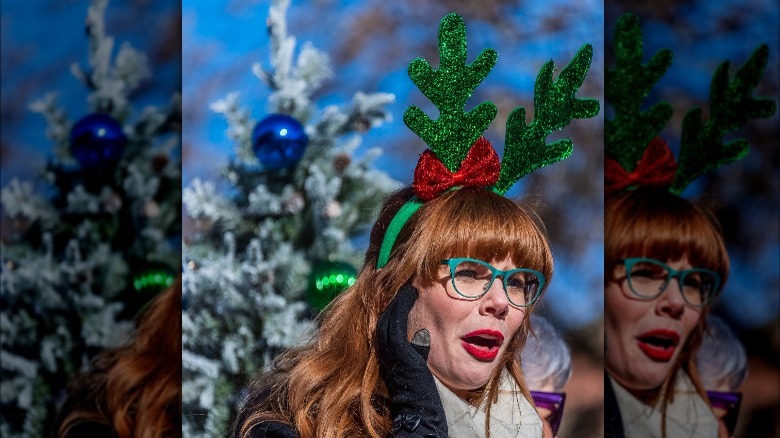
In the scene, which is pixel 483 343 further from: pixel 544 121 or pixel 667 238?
pixel 667 238

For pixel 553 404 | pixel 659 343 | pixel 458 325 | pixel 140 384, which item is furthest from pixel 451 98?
pixel 140 384

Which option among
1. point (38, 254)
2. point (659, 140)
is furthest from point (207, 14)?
point (659, 140)

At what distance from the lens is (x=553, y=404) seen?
10.9ft

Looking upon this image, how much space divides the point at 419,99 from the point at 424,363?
2.35 feet

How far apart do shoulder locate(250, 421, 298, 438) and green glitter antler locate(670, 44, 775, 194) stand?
1760 mm

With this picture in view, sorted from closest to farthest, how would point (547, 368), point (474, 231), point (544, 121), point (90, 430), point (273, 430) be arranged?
point (273, 430) < point (474, 231) < point (544, 121) < point (547, 368) < point (90, 430)

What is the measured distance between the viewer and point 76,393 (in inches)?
151

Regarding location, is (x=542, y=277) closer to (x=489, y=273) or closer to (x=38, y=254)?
(x=489, y=273)

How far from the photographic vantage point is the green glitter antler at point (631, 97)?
3.89 meters

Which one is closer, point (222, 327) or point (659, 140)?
point (222, 327)

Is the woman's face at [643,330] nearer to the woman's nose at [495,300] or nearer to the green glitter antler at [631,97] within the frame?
the green glitter antler at [631,97]

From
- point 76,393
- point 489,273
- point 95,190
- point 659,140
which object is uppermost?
point 659,140

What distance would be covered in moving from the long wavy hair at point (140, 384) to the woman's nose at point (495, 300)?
3.84 ft

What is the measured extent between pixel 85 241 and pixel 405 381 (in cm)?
150
